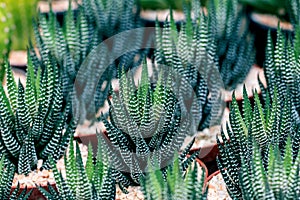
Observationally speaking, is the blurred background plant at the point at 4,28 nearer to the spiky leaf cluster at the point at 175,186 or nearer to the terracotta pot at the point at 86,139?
the terracotta pot at the point at 86,139

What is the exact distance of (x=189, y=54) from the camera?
2.84 metres

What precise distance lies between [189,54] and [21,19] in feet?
4.32

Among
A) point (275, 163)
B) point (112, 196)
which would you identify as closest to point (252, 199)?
point (275, 163)

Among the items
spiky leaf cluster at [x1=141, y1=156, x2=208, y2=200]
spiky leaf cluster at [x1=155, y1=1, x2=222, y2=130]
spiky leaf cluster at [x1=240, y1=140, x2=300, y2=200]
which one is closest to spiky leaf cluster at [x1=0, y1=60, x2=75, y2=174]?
spiky leaf cluster at [x1=155, y1=1, x2=222, y2=130]

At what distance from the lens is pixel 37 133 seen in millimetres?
2502

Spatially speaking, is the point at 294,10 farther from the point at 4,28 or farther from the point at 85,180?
the point at 85,180

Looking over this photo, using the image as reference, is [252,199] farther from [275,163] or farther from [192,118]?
[192,118]

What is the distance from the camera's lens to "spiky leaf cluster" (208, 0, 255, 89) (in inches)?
124

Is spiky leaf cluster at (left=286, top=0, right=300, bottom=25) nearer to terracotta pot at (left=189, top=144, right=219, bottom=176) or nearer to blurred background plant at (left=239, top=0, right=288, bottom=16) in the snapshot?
blurred background plant at (left=239, top=0, right=288, bottom=16)

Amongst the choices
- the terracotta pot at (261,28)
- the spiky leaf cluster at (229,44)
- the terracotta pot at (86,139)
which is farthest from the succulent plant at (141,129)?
the terracotta pot at (261,28)

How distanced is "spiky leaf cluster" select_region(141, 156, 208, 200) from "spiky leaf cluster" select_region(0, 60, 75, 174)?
0.63 m

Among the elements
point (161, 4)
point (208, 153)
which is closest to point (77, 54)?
point (208, 153)

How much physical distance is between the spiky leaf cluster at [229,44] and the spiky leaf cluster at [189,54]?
28cm

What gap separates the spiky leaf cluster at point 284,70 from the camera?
2670 millimetres
